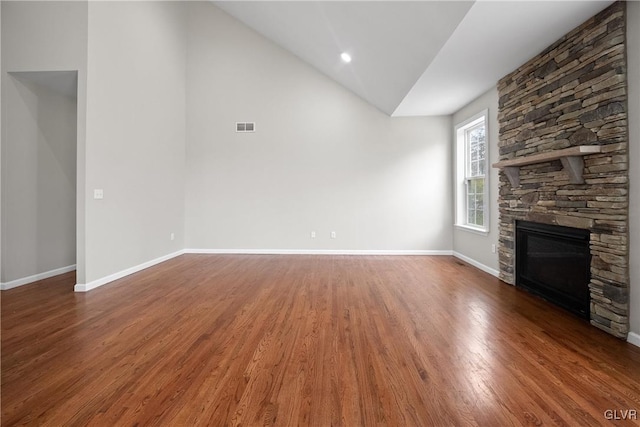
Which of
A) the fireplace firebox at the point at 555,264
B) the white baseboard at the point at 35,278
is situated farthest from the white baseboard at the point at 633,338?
the white baseboard at the point at 35,278

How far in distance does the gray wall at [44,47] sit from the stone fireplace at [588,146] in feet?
16.6

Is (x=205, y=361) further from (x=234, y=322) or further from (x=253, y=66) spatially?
(x=253, y=66)

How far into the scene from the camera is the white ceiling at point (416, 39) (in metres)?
2.48

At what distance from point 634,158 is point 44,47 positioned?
5.98 metres

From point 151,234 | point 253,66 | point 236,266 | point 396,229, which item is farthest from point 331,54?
point 151,234

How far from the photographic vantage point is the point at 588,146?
8.02ft

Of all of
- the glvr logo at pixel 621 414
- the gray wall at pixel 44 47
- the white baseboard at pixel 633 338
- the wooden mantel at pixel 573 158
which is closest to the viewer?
the glvr logo at pixel 621 414

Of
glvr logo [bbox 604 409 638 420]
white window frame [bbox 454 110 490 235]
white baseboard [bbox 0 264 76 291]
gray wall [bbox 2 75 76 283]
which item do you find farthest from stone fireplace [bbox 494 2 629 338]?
white baseboard [bbox 0 264 76 291]

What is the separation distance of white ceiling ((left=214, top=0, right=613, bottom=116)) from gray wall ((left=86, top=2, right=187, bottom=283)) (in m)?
1.62

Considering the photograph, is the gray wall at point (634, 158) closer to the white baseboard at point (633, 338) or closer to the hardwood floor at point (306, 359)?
the white baseboard at point (633, 338)

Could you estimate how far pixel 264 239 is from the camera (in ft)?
19.2

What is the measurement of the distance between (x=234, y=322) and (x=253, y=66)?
16.7ft

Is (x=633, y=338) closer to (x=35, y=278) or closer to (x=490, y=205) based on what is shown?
(x=490, y=205)

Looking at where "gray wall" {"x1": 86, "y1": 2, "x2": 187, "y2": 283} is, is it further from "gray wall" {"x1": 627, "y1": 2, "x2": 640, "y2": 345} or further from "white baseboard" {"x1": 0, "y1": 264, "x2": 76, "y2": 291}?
"gray wall" {"x1": 627, "y1": 2, "x2": 640, "y2": 345}
